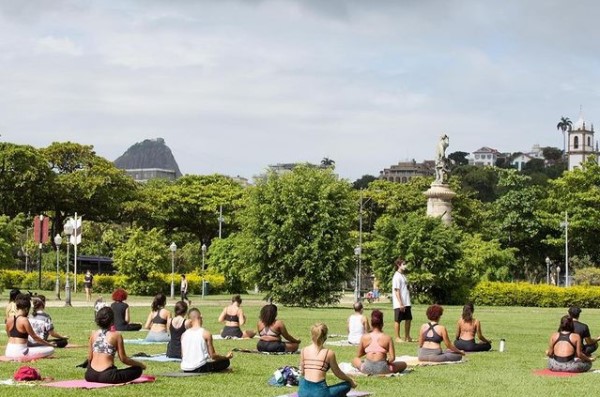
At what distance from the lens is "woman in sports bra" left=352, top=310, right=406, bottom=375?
17.1m

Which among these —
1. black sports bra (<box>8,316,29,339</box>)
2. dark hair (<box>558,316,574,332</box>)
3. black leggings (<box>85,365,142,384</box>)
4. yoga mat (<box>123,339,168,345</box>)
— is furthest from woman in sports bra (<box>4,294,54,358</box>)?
dark hair (<box>558,316,574,332</box>)

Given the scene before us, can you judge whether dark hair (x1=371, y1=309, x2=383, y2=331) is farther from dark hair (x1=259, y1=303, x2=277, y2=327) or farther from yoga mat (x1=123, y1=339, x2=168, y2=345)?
yoga mat (x1=123, y1=339, x2=168, y2=345)

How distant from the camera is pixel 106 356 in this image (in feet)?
50.0

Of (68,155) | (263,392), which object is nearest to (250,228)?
(263,392)

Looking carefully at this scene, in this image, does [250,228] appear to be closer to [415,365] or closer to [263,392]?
[415,365]

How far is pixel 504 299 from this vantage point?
5806 centimetres

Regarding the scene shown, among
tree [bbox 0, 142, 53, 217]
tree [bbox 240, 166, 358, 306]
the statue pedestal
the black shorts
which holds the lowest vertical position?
the black shorts

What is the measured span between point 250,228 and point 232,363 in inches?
1147

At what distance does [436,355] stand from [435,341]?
26 cm

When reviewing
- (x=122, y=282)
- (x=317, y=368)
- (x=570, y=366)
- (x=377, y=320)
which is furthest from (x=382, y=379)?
(x=122, y=282)

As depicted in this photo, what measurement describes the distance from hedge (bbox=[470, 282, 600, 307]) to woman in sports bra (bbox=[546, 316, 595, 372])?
39.9 metres

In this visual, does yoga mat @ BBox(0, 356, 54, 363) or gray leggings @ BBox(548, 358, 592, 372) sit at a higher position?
gray leggings @ BBox(548, 358, 592, 372)

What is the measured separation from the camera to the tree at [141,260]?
208ft

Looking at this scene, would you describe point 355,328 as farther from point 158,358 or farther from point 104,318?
point 104,318
